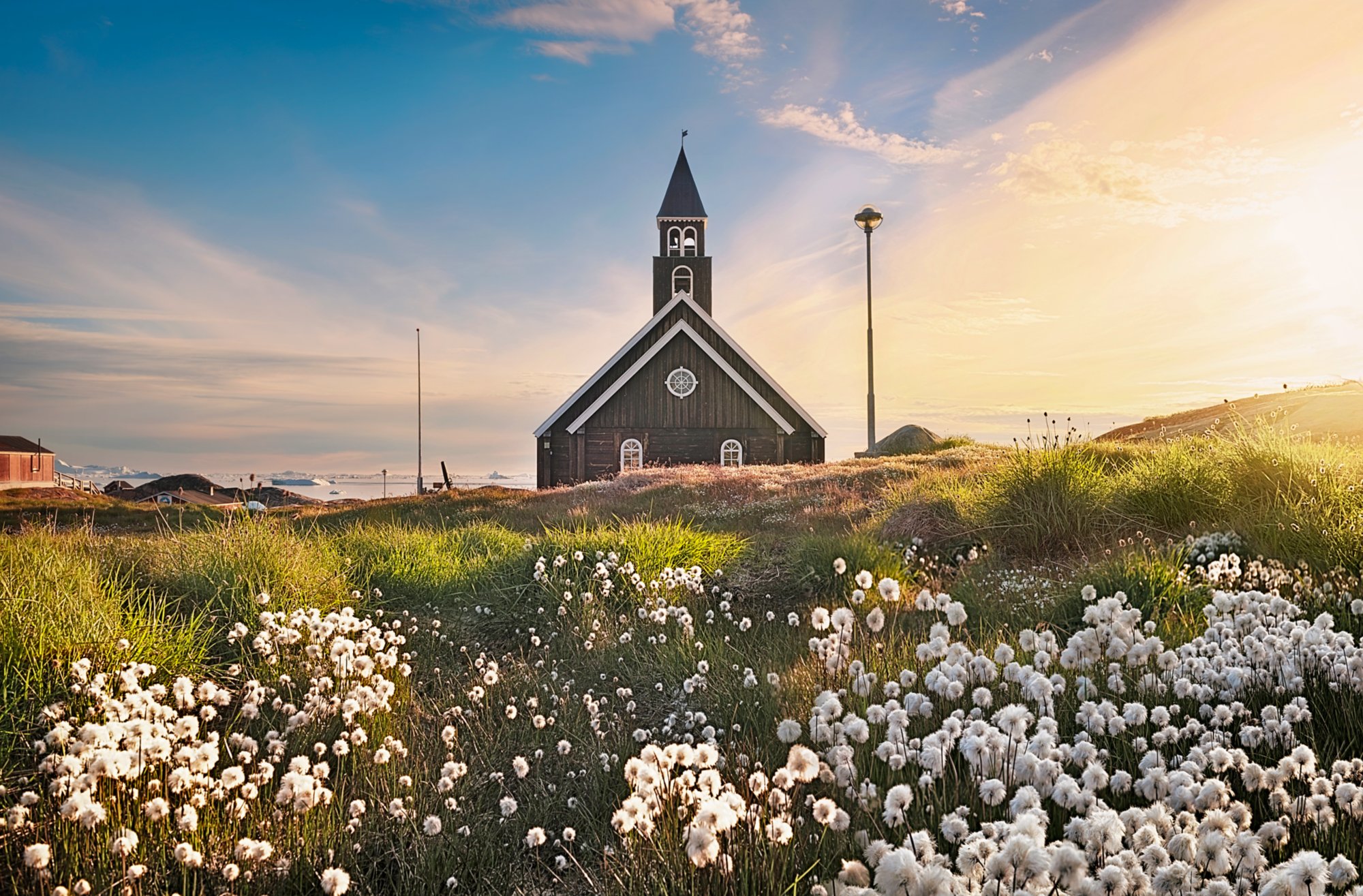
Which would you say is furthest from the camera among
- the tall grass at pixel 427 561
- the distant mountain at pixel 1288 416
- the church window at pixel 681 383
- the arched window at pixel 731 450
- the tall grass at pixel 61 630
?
the arched window at pixel 731 450

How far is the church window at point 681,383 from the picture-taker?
29.1 meters

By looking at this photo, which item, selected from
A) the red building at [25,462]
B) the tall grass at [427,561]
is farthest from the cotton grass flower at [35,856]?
the red building at [25,462]

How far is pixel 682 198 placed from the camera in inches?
1331

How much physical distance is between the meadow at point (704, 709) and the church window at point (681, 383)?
61.8ft

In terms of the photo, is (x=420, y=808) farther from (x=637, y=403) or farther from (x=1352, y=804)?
(x=637, y=403)

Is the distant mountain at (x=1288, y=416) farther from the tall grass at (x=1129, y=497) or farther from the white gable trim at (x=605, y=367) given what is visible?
the white gable trim at (x=605, y=367)

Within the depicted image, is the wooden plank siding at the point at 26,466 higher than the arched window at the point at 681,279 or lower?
lower

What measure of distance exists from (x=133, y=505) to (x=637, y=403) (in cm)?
1552

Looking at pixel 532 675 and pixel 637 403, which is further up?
pixel 637 403

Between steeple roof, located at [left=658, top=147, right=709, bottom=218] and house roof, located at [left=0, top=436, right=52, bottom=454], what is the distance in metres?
37.8

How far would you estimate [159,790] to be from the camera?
3828 mm

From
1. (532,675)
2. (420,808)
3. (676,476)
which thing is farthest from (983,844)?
(676,476)

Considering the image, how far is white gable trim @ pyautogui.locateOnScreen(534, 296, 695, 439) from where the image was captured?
29.0 m

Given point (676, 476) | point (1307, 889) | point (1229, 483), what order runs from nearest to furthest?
point (1307, 889) → point (1229, 483) → point (676, 476)
